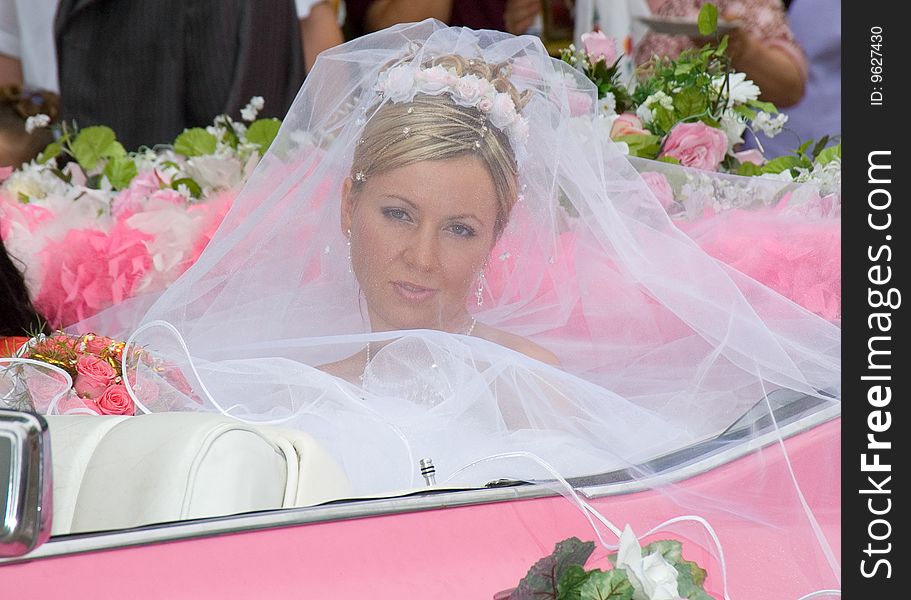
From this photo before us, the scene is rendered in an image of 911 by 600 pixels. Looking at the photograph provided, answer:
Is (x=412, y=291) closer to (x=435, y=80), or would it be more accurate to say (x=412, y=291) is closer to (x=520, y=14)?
(x=435, y=80)

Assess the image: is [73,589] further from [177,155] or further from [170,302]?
[177,155]

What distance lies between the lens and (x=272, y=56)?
3586 millimetres

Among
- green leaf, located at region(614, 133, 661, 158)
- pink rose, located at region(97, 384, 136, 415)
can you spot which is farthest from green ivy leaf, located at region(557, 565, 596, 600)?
green leaf, located at region(614, 133, 661, 158)

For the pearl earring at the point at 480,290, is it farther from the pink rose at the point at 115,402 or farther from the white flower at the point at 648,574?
the white flower at the point at 648,574

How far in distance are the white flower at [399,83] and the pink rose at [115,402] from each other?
680 millimetres

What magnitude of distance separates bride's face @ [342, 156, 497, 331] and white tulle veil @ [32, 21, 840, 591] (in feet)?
0.18

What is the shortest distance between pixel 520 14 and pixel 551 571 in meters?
3.42

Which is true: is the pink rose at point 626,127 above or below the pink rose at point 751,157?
above

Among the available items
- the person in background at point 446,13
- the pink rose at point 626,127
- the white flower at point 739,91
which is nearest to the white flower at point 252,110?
the person in background at point 446,13

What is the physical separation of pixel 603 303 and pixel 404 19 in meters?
2.09

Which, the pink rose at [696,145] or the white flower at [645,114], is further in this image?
the white flower at [645,114]

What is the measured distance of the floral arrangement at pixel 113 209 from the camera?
101 inches

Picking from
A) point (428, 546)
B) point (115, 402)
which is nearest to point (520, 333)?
point (115, 402)

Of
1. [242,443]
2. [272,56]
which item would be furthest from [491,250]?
[272,56]
